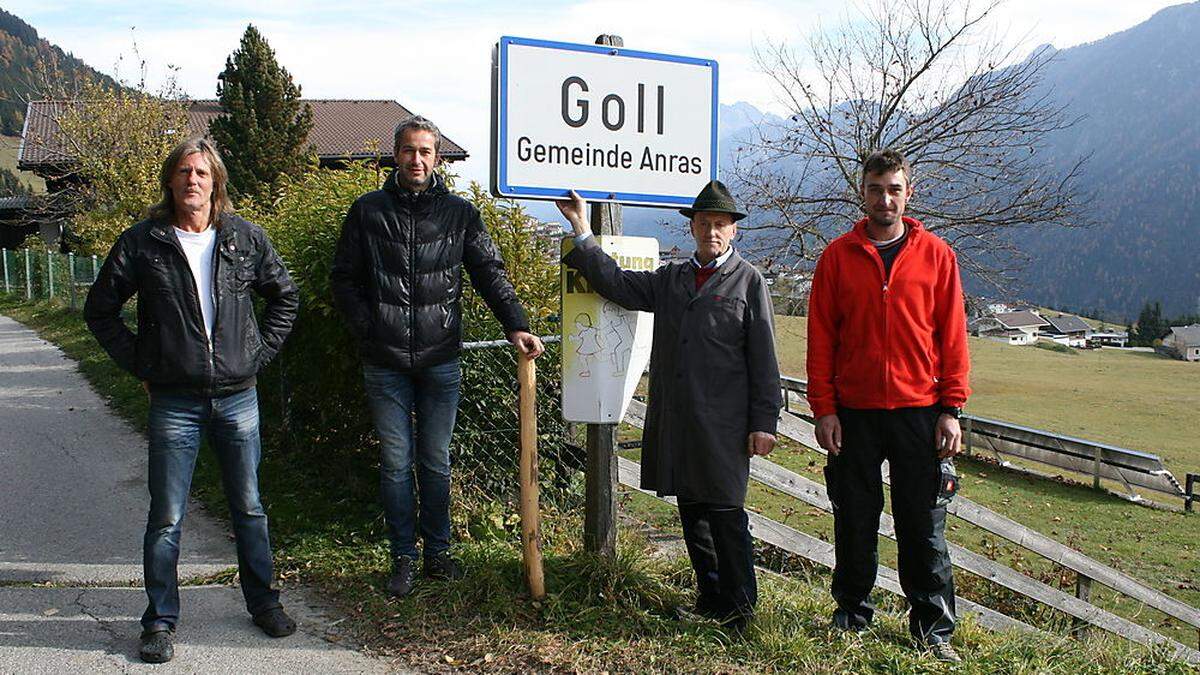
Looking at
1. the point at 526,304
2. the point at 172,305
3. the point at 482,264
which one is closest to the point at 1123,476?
the point at 526,304

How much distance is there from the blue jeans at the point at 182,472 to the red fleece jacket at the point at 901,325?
231 cm

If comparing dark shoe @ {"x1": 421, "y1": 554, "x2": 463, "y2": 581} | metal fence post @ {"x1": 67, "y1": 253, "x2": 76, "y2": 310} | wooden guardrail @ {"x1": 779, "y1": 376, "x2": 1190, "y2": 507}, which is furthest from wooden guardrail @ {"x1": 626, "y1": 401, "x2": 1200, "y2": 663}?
metal fence post @ {"x1": 67, "y1": 253, "x2": 76, "y2": 310}

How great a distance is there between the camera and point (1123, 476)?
17594mm

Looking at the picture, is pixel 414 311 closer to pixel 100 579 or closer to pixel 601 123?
pixel 601 123

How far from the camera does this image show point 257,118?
26156mm

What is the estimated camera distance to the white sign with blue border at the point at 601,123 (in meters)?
3.89

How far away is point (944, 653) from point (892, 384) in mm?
1092

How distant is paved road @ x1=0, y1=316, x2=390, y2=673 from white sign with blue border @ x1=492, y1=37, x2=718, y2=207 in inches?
81.1

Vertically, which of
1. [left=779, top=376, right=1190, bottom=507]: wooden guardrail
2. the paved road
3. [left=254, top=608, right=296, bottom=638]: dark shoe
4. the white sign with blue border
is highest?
the white sign with blue border

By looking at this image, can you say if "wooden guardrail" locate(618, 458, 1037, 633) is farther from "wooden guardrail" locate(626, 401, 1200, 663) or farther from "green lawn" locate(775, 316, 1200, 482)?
"green lawn" locate(775, 316, 1200, 482)

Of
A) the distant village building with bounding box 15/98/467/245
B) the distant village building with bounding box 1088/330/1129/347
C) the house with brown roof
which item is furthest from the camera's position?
the distant village building with bounding box 1088/330/1129/347

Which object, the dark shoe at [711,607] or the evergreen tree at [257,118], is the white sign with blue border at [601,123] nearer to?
the dark shoe at [711,607]

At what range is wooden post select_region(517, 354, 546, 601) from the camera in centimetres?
397

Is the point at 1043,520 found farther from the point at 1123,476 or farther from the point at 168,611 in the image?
the point at 168,611
